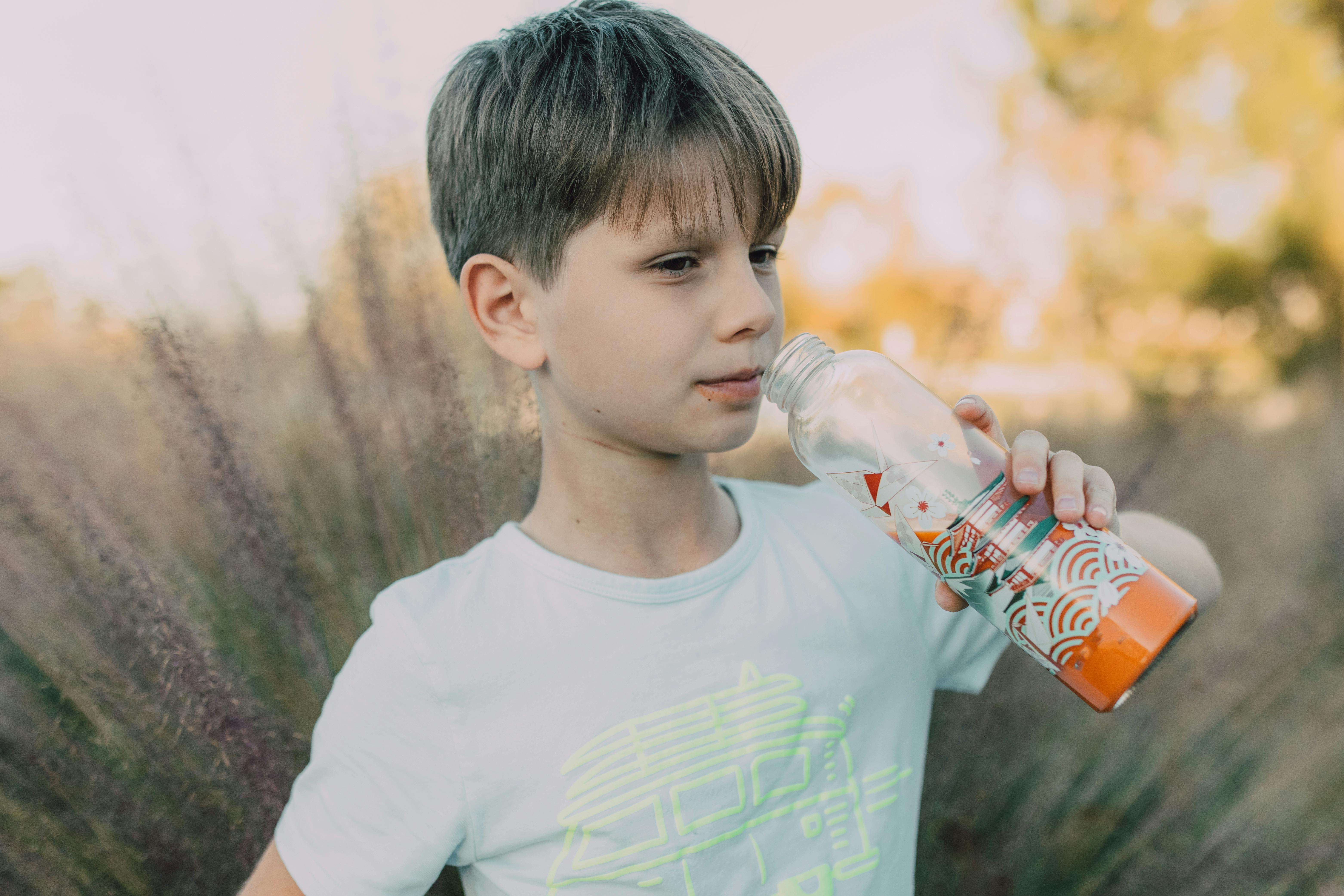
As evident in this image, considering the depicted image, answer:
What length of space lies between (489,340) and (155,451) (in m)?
1.17

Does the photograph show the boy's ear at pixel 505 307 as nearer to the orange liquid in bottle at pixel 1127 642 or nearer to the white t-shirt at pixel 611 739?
the white t-shirt at pixel 611 739

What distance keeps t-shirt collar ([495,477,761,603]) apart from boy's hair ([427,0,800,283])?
0.42m

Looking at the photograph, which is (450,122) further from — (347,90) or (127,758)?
(127,758)

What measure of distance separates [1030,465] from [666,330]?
51cm

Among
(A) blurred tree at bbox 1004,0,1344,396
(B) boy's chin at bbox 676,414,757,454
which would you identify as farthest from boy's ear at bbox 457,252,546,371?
(A) blurred tree at bbox 1004,0,1344,396

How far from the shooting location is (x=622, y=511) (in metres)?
1.34

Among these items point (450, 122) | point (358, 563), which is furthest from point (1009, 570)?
point (358, 563)

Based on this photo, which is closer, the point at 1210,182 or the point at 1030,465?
the point at 1030,465

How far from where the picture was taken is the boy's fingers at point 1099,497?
105 centimetres

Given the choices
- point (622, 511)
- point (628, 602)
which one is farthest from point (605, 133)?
point (628, 602)

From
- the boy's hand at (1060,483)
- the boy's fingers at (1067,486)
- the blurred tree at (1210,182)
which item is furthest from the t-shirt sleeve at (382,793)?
the blurred tree at (1210,182)

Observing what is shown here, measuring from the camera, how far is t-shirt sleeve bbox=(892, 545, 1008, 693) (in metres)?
1.44

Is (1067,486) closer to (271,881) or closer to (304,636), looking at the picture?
(271,881)

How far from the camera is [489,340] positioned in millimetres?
1351
